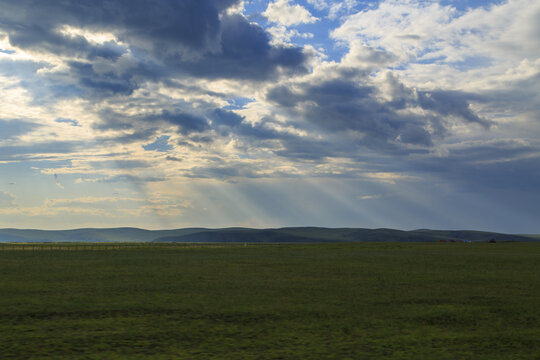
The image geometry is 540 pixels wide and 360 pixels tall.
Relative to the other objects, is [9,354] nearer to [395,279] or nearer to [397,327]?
[397,327]

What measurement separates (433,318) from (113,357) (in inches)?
528

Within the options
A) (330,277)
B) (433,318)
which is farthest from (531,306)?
(330,277)

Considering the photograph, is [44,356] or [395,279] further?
[395,279]

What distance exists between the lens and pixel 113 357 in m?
14.2

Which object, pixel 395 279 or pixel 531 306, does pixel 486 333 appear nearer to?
pixel 531 306

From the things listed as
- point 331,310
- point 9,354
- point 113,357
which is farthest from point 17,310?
point 331,310

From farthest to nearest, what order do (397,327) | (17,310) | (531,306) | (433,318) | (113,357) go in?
1. (531,306)
2. (17,310)
3. (433,318)
4. (397,327)
5. (113,357)

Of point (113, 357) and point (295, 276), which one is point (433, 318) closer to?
point (113, 357)

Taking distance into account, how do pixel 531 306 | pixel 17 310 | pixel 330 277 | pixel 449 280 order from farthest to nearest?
pixel 330 277 < pixel 449 280 < pixel 531 306 < pixel 17 310

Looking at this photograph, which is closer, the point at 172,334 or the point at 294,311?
the point at 172,334

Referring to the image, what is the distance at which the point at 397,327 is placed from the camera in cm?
1906

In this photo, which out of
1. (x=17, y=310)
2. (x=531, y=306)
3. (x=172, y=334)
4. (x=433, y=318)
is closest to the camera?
(x=172, y=334)

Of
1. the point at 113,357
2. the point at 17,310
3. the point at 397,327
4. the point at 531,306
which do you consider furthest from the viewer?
the point at 531,306

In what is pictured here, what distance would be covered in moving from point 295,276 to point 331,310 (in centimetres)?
1736
